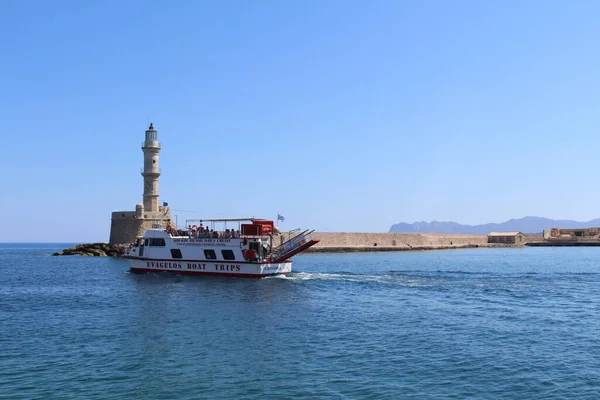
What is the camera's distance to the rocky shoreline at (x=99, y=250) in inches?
2805

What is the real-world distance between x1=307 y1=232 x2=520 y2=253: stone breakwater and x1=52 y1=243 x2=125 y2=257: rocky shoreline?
25348 mm

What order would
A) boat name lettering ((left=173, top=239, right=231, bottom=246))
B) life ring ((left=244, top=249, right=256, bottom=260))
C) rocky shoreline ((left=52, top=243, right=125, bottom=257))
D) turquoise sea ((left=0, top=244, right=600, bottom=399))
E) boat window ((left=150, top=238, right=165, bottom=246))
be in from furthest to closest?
rocky shoreline ((left=52, top=243, right=125, bottom=257))
boat window ((left=150, top=238, right=165, bottom=246))
boat name lettering ((left=173, top=239, right=231, bottom=246))
life ring ((left=244, top=249, right=256, bottom=260))
turquoise sea ((left=0, top=244, right=600, bottom=399))

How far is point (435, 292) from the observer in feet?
103

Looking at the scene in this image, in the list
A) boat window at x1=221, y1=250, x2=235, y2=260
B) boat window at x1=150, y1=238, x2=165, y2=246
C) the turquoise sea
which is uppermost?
boat window at x1=150, y1=238, x2=165, y2=246

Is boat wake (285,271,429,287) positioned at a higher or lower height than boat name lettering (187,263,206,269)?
lower

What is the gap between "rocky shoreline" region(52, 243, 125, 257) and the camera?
71.2 meters

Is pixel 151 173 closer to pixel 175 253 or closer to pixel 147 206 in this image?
pixel 147 206

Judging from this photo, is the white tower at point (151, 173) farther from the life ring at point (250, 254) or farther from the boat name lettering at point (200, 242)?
the life ring at point (250, 254)

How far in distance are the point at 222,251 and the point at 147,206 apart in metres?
34.4

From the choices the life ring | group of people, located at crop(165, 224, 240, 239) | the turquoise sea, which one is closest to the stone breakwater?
group of people, located at crop(165, 224, 240, 239)

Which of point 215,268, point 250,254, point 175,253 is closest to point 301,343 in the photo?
point 250,254

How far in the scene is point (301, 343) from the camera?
1847cm

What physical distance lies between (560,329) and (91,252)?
2571 inches

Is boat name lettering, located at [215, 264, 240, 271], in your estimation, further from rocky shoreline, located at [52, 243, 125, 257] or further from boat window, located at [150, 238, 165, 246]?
rocky shoreline, located at [52, 243, 125, 257]
